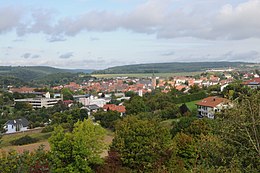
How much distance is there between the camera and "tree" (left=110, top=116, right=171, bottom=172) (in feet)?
52.9

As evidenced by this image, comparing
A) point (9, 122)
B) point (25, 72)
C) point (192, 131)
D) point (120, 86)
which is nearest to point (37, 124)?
point (9, 122)

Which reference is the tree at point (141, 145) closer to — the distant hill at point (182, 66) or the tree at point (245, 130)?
the tree at point (245, 130)

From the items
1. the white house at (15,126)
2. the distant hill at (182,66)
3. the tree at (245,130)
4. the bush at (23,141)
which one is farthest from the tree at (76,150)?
the distant hill at (182,66)

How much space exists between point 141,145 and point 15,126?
2795 centimetres

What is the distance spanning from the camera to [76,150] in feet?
48.1

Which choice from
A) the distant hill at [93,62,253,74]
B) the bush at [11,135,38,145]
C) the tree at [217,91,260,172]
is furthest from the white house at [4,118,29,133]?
the distant hill at [93,62,253,74]

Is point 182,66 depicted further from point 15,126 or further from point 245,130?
point 245,130

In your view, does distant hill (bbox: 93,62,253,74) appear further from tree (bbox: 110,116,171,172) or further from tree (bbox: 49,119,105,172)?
tree (bbox: 49,119,105,172)

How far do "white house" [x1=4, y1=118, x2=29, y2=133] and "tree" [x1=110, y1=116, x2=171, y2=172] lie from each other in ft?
84.9

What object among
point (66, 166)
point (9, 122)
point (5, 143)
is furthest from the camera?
point (9, 122)

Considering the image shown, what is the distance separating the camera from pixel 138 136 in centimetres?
1675

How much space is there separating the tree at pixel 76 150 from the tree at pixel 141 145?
1298 mm

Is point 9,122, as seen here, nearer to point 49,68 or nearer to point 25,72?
point 25,72

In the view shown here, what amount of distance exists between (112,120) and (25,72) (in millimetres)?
125567
